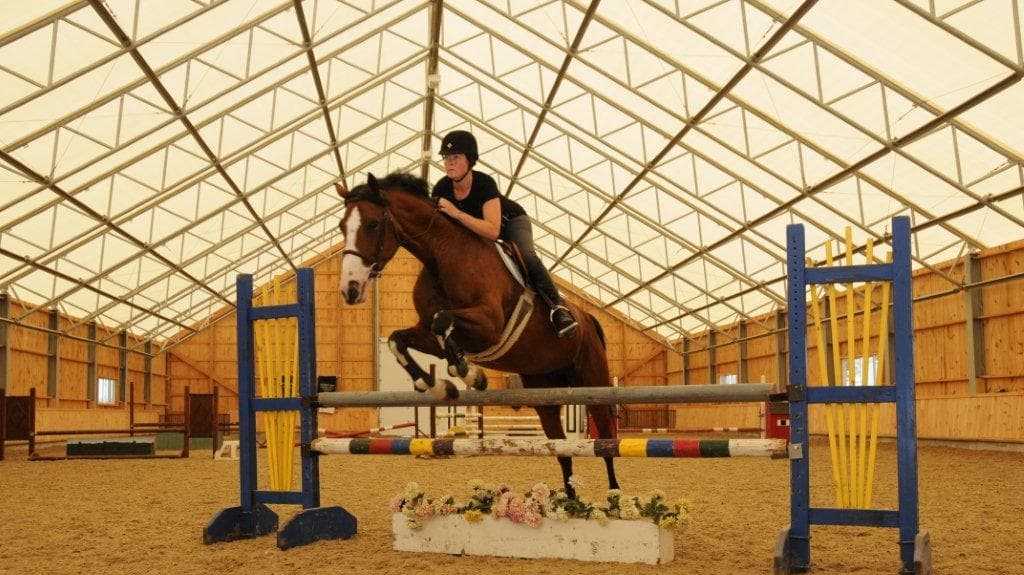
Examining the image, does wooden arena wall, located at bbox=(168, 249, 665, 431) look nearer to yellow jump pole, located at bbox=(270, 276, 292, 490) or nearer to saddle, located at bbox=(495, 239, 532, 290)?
yellow jump pole, located at bbox=(270, 276, 292, 490)

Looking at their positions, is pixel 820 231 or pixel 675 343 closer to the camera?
pixel 820 231

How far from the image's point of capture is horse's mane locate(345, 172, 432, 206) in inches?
174

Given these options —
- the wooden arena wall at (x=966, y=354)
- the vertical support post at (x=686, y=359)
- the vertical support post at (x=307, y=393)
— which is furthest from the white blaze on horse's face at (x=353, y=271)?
the vertical support post at (x=686, y=359)

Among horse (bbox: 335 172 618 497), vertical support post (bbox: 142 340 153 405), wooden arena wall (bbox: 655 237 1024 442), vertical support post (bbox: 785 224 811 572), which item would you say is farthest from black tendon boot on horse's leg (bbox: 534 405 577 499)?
vertical support post (bbox: 142 340 153 405)

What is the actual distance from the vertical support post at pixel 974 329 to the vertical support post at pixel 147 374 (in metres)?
25.2

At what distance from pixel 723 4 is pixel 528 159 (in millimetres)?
9742

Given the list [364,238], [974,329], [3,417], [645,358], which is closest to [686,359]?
[645,358]

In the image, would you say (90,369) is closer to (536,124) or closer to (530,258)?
(536,124)

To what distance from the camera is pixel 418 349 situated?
422cm

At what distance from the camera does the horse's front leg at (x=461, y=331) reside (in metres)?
4.07

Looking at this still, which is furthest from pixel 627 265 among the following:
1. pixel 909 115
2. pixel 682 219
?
pixel 909 115

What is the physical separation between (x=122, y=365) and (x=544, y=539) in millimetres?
28039

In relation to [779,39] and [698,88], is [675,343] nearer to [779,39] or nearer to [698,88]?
[698,88]

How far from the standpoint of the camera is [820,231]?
19.0 metres
